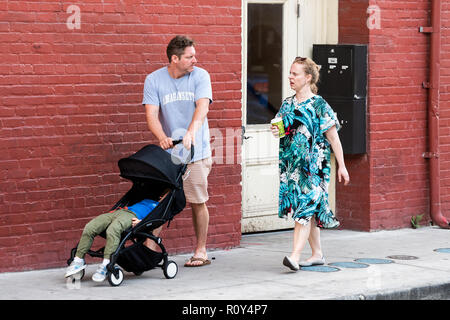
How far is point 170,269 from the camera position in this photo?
8.47 metres

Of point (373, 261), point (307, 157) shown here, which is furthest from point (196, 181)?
point (373, 261)

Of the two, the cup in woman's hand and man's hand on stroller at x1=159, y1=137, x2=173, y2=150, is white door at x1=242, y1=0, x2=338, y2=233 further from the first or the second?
man's hand on stroller at x1=159, y1=137, x2=173, y2=150

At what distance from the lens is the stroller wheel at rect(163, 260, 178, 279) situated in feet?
27.6

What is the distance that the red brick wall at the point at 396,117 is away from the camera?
1103cm

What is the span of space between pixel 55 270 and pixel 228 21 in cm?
296

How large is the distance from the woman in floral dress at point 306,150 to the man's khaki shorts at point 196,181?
2.48ft

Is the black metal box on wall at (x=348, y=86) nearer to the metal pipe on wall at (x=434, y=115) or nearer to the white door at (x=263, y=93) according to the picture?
the white door at (x=263, y=93)

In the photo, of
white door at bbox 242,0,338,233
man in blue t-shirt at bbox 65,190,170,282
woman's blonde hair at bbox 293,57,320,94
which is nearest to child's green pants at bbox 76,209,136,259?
man in blue t-shirt at bbox 65,190,170,282

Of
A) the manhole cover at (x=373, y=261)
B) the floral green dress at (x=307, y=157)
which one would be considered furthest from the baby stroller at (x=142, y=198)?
the manhole cover at (x=373, y=261)
